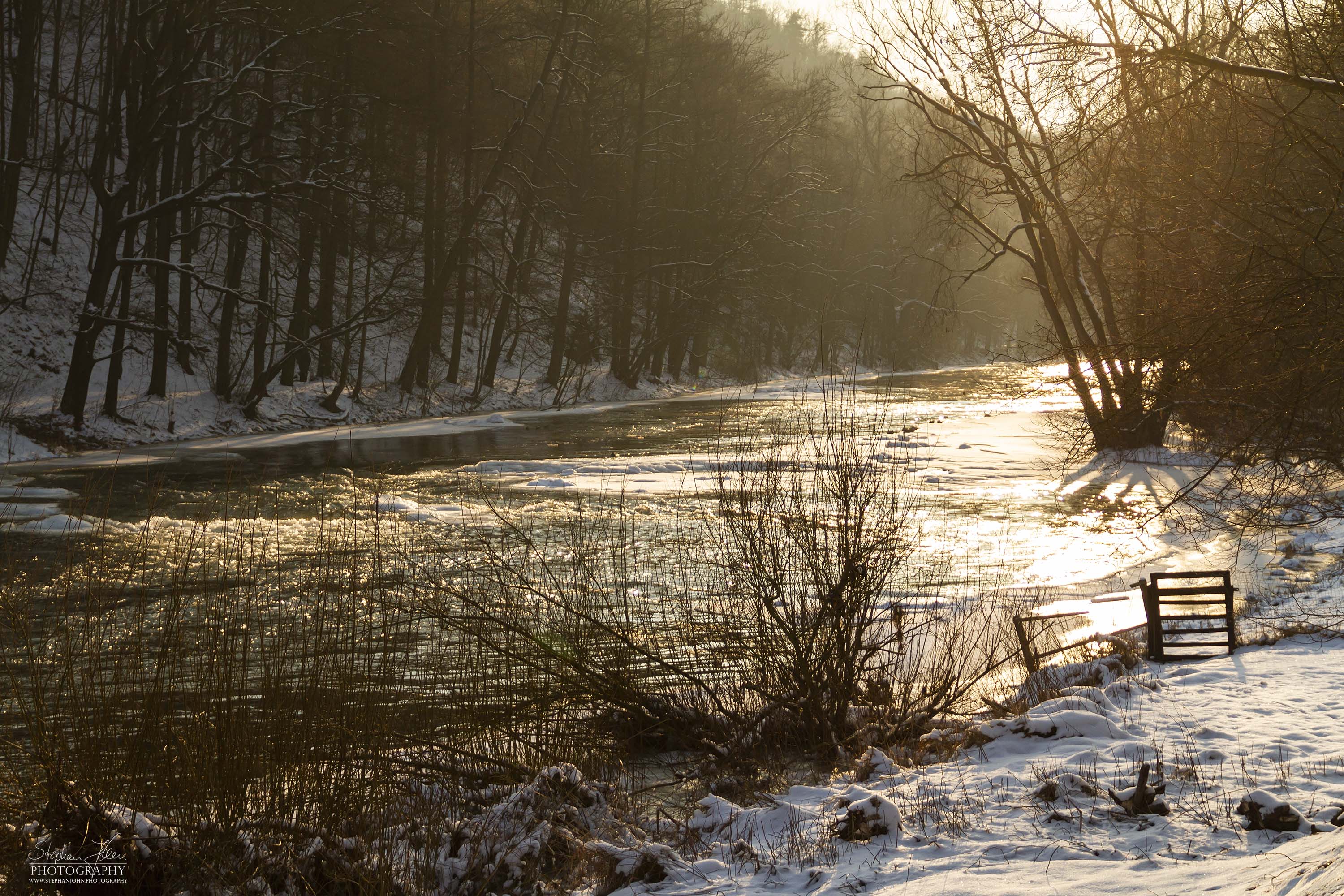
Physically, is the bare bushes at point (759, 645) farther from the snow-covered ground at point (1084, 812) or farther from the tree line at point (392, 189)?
the tree line at point (392, 189)

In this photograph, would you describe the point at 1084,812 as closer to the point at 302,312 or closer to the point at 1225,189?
the point at 1225,189

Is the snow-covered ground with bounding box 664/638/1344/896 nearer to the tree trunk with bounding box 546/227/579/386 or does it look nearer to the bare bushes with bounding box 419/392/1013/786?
the bare bushes with bounding box 419/392/1013/786

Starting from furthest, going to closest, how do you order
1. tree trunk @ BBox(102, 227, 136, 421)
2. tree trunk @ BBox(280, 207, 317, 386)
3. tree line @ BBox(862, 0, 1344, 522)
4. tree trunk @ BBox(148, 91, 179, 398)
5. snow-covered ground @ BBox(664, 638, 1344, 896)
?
1. tree trunk @ BBox(280, 207, 317, 386)
2. tree trunk @ BBox(148, 91, 179, 398)
3. tree trunk @ BBox(102, 227, 136, 421)
4. tree line @ BBox(862, 0, 1344, 522)
5. snow-covered ground @ BBox(664, 638, 1344, 896)

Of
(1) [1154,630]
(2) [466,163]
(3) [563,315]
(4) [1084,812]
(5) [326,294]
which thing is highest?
(2) [466,163]

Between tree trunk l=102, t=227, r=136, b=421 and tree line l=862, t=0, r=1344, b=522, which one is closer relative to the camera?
tree line l=862, t=0, r=1344, b=522

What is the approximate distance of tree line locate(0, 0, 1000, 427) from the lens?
21.5 m

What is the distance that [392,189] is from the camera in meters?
29.9

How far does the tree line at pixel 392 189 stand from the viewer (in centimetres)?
2153

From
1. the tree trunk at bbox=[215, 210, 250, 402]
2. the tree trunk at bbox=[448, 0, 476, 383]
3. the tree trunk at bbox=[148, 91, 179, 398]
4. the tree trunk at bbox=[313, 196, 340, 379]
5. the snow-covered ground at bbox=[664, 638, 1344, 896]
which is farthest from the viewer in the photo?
the tree trunk at bbox=[448, 0, 476, 383]

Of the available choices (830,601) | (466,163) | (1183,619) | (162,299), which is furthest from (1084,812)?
(466,163)

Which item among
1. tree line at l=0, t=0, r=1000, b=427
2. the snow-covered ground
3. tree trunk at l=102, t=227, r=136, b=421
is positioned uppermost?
tree line at l=0, t=0, r=1000, b=427

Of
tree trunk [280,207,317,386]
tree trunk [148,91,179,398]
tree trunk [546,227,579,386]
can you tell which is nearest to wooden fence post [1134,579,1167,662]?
tree trunk [280,207,317,386]

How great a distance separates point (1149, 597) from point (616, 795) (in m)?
5.06

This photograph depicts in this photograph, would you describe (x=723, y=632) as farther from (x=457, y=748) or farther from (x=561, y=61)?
(x=561, y=61)
